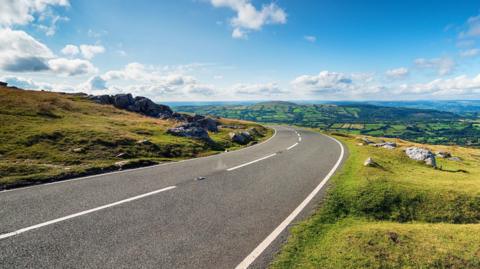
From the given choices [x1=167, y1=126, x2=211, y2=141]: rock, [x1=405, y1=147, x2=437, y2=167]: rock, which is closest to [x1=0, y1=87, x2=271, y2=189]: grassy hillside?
[x1=167, y1=126, x2=211, y2=141]: rock

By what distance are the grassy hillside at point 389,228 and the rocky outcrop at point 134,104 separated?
203ft

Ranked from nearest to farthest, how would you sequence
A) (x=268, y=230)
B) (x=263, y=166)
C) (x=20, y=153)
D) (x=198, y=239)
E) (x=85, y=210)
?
(x=198, y=239) → (x=268, y=230) → (x=85, y=210) → (x=263, y=166) → (x=20, y=153)

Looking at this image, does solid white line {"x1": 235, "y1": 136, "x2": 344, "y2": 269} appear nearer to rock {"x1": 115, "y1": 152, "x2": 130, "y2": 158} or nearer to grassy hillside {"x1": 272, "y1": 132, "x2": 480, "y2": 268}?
grassy hillside {"x1": 272, "y1": 132, "x2": 480, "y2": 268}

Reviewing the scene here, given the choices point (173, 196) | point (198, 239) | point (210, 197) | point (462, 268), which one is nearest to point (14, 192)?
point (173, 196)

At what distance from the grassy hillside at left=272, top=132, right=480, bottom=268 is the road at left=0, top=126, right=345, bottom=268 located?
0.71 metres

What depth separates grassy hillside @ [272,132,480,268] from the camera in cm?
569

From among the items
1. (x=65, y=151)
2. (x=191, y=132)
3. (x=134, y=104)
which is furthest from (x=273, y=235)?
(x=134, y=104)

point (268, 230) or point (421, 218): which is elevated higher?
point (268, 230)

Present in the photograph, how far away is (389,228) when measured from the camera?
735 cm

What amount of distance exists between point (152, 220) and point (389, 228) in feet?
23.3

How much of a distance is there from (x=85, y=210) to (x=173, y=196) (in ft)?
9.30

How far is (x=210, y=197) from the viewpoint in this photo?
366 inches

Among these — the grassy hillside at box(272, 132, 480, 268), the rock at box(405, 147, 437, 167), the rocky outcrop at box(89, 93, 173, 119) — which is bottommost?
the rock at box(405, 147, 437, 167)

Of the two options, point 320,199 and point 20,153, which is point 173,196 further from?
point 20,153
